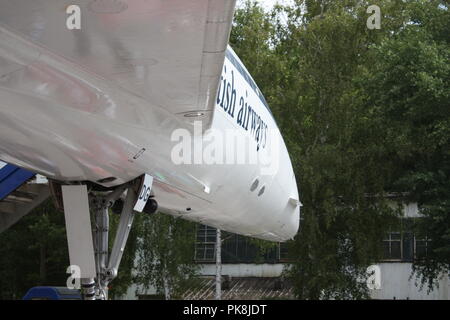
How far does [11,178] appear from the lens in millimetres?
14016

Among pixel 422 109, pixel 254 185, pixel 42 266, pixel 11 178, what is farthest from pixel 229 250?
pixel 254 185

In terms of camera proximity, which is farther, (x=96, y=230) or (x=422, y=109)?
(x=422, y=109)

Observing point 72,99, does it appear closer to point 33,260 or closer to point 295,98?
point 295,98

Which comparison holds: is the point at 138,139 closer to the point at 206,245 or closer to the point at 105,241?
the point at 105,241

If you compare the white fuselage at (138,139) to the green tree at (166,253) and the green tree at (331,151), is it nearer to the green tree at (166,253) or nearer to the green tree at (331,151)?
the green tree at (331,151)

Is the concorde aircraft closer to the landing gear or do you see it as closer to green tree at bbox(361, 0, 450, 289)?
the landing gear

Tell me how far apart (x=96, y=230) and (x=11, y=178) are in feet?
17.5

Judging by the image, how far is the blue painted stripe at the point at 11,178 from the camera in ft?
45.8

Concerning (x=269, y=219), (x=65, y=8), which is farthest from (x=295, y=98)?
(x=65, y=8)

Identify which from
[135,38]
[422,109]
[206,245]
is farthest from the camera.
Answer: [206,245]

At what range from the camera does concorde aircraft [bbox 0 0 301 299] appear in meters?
5.36

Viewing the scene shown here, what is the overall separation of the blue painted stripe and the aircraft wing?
7.57 m

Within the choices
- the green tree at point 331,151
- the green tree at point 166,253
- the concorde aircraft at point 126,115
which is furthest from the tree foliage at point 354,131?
the concorde aircraft at point 126,115
